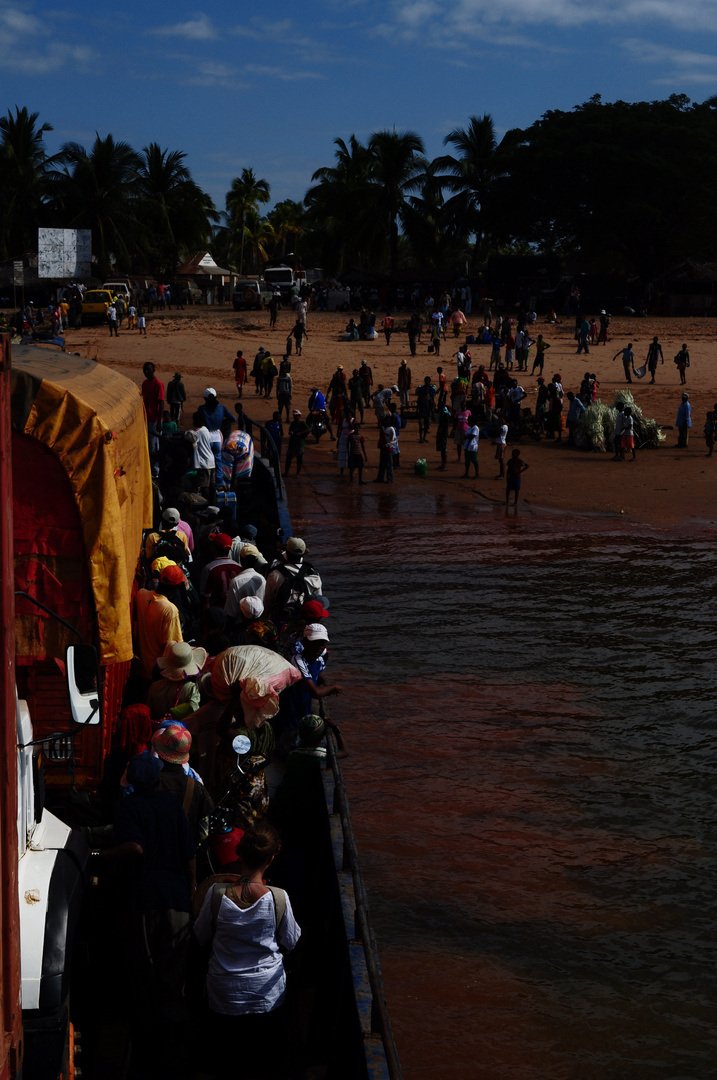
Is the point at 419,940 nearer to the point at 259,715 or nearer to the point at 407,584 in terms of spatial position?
the point at 259,715

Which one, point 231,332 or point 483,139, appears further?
point 483,139

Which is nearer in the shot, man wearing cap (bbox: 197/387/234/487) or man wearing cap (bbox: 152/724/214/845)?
man wearing cap (bbox: 152/724/214/845)

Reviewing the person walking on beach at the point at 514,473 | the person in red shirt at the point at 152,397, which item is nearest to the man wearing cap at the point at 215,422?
the person in red shirt at the point at 152,397

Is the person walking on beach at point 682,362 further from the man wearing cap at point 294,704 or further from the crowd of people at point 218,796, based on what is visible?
the man wearing cap at point 294,704

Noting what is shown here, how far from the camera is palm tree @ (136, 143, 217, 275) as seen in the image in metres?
62.7

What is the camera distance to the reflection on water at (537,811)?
705cm

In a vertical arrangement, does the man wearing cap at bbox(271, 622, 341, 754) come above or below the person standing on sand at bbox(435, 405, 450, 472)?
below

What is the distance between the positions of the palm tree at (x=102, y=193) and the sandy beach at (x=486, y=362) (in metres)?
9.01

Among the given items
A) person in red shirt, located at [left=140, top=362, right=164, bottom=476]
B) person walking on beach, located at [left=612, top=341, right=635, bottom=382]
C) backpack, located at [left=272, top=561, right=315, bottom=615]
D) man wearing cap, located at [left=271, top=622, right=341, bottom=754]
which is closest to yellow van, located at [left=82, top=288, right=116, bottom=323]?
person walking on beach, located at [left=612, top=341, right=635, bottom=382]

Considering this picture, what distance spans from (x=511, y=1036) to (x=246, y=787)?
248cm

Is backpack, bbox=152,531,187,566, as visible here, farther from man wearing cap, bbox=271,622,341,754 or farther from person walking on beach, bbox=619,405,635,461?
person walking on beach, bbox=619,405,635,461

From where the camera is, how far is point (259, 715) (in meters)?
6.71

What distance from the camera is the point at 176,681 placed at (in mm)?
7188

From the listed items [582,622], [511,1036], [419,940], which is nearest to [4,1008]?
[511,1036]
